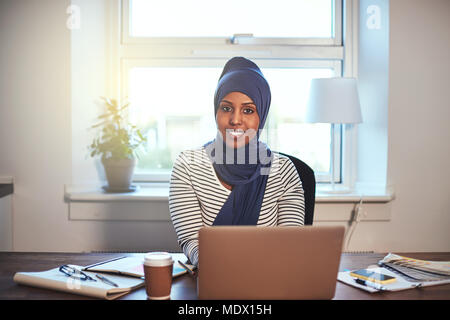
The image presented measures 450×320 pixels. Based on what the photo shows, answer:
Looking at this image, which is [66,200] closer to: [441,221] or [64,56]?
[64,56]

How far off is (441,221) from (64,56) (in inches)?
84.2

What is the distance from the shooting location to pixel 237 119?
161 cm

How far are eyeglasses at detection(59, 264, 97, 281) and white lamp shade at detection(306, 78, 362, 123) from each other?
58.8 inches

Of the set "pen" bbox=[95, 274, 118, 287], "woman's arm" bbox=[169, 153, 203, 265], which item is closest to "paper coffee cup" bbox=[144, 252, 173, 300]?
"pen" bbox=[95, 274, 118, 287]

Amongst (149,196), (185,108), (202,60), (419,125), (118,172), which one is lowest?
(149,196)

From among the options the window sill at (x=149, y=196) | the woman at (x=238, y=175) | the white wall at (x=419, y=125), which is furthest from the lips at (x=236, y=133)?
the white wall at (x=419, y=125)

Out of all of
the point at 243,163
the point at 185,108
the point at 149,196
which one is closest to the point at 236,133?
the point at 243,163

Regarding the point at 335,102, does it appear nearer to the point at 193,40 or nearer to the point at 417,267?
the point at 193,40

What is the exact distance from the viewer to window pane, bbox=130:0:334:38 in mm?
2658

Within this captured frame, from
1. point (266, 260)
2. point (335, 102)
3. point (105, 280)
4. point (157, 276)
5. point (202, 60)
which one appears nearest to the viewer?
point (266, 260)

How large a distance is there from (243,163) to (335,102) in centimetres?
93

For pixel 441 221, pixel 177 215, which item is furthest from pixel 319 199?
pixel 177 215

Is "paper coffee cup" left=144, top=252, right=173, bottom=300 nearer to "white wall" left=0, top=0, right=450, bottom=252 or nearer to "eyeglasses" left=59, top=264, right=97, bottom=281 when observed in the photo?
"eyeglasses" left=59, top=264, right=97, bottom=281

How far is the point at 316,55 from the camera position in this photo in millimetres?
2658
